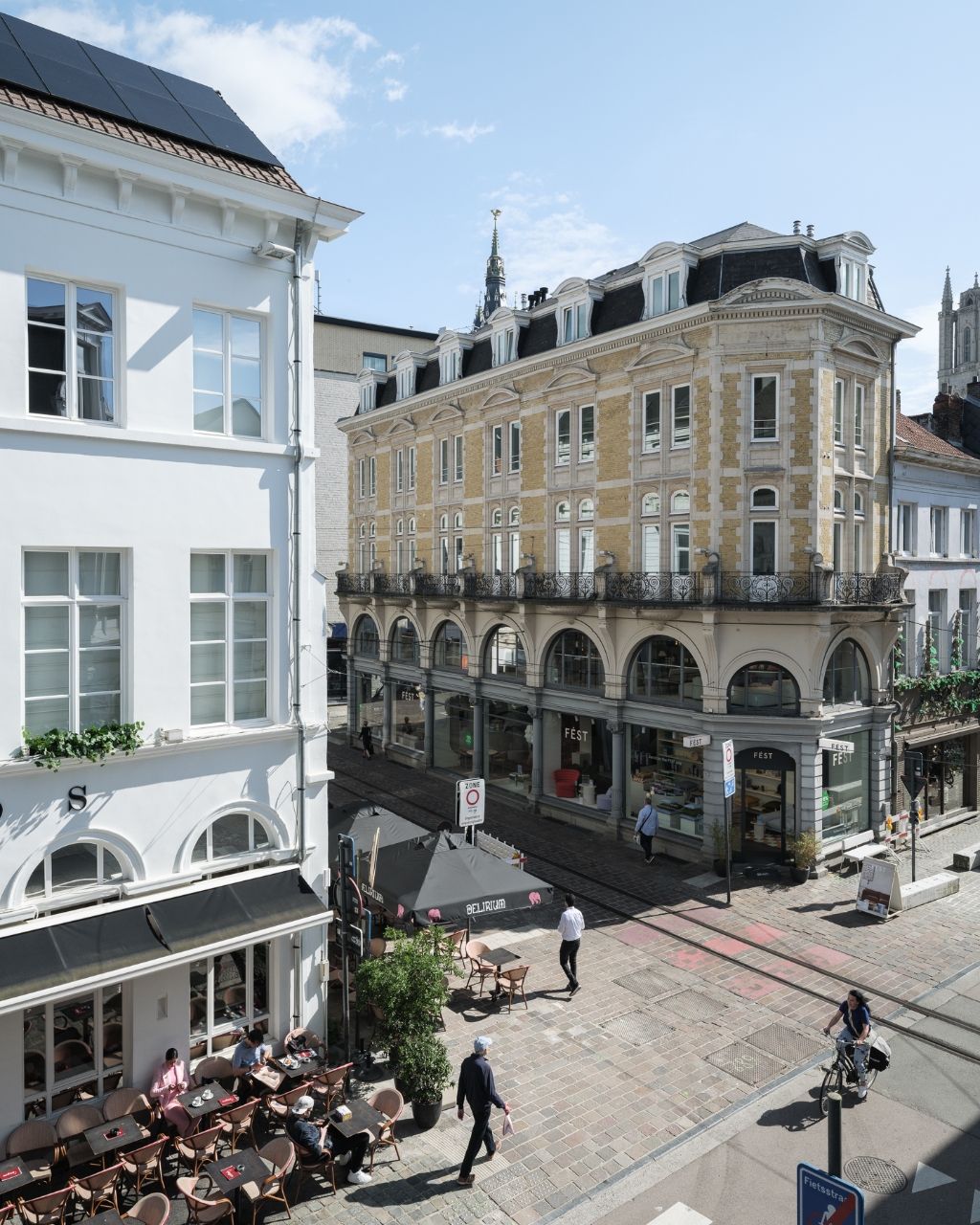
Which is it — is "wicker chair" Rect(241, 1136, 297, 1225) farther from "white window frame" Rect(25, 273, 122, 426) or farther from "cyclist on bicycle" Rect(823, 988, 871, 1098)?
"white window frame" Rect(25, 273, 122, 426)

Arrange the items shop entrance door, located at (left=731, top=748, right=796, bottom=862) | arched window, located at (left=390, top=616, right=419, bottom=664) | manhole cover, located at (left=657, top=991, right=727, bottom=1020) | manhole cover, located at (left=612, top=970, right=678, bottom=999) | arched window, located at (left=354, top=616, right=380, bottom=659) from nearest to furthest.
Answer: manhole cover, located at (left=657, top=991, right=727, bottom=1020) → manhole cover, located at (left=612, top=970, right=678, bottom=999) → shop entrance door, located at (left=731, top=748, right=796, bottom=862) → arched window, located at (left=390, top=616, right=419, bottom=664) → arched window, located at (left=354, top=616, right=380, bottom=659)

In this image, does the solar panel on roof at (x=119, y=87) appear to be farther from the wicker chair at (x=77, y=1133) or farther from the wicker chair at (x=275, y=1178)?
the wicker chair at (x=275, y=1178)

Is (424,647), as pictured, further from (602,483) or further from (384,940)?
(384,940)

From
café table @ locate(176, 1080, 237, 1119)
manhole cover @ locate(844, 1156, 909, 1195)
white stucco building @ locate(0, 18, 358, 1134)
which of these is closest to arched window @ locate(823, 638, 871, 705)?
manhole cover @ locate(844, 1156, 909, 1195)

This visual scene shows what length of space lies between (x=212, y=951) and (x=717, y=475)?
652 inches

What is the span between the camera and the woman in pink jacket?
1054 centimetres

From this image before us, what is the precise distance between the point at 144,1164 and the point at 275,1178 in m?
1.56

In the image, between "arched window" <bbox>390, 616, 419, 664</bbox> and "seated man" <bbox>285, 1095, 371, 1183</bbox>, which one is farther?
"arched window" <bbox>390, 616, 419, 664</bbox>

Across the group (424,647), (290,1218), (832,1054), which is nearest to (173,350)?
(290,1218)

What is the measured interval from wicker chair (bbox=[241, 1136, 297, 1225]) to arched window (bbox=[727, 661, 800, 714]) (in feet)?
51.5

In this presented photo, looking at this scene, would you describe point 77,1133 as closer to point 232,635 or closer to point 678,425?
point 232,635

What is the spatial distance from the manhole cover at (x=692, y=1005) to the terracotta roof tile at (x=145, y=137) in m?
14.1

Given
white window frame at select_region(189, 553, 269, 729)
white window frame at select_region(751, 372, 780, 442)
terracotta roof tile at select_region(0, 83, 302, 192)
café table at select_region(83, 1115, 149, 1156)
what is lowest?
café table at select_region(83, 1115, 149, 1156)

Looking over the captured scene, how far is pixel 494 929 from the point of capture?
18.6m
